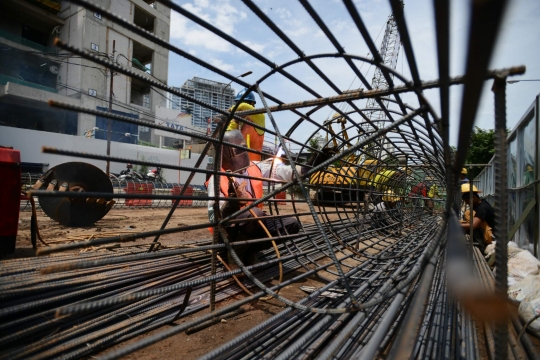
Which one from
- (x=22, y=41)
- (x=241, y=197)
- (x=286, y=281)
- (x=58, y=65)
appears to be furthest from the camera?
(x=58, y=65)

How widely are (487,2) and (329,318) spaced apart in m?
1.52

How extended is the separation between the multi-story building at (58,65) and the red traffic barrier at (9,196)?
765 inches

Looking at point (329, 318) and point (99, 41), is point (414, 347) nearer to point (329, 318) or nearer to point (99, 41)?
point (329, 318)

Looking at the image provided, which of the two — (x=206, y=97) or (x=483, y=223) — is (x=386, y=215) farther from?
(x=206, y=97)

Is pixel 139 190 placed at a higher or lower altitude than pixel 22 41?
lower

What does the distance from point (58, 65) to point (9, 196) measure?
30.2m

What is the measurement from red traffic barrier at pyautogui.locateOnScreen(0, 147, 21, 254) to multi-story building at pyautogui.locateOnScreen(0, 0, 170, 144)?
19436mm

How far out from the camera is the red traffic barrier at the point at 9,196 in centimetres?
280

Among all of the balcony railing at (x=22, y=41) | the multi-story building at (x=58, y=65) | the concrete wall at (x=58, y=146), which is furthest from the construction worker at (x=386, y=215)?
the balcony railing at (x=22, y=41)

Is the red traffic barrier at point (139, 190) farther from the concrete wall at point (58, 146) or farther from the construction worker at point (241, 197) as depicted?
the construction worker at point (241, 197)

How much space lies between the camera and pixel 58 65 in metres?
26.2

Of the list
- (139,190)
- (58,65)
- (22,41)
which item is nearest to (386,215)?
(139,190)

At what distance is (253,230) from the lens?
268 cm

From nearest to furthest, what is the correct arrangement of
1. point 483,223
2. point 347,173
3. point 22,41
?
point 347,173
point 483,223
point 22,41
